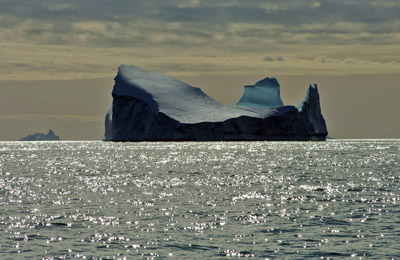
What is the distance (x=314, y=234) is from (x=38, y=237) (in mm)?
8162

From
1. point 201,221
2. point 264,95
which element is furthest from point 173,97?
point 201,221

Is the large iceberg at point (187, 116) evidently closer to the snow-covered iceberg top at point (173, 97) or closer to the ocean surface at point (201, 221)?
the snow-covered iceberg top at point (173, 97)

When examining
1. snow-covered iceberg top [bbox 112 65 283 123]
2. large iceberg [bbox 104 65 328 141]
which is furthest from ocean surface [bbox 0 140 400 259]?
snow-covered iceberg top [bbox 112 65 283 123]

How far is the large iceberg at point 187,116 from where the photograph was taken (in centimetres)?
11862

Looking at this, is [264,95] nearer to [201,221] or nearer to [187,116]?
[187,116]

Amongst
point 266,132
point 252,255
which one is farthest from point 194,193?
point 266,132

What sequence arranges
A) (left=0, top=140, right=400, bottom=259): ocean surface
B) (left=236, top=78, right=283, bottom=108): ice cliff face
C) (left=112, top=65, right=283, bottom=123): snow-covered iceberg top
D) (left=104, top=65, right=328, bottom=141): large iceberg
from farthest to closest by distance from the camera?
(left=236, top=78, right=283, bottom=108): ice cliff face, (left=112, top=65, right=283, bottom=123): snow-covered iceberg top, (left=104, top=65, right=328, bottom=141): large iceberg, (left=0, top=140, right=400, bottom=259): ocean surface

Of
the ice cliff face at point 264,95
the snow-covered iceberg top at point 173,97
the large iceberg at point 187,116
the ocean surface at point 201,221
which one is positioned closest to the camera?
the ocean surface at point 201,221

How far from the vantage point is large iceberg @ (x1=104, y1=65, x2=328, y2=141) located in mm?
118625

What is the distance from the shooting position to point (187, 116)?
4739 inches

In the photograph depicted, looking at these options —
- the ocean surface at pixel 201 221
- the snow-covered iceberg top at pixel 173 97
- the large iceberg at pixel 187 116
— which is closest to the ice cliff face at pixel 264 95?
the large iceberg at pixel 187 116

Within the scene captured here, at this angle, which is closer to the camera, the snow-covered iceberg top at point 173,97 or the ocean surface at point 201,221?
the ocean surface at point 201,221

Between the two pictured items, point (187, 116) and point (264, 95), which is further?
point (264, 95)

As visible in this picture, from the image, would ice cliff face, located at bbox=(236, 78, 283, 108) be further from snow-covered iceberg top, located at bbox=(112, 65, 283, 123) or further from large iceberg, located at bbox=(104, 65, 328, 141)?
snow-covered iceberg top, located at bbox=(112, 65, 283, 123)
